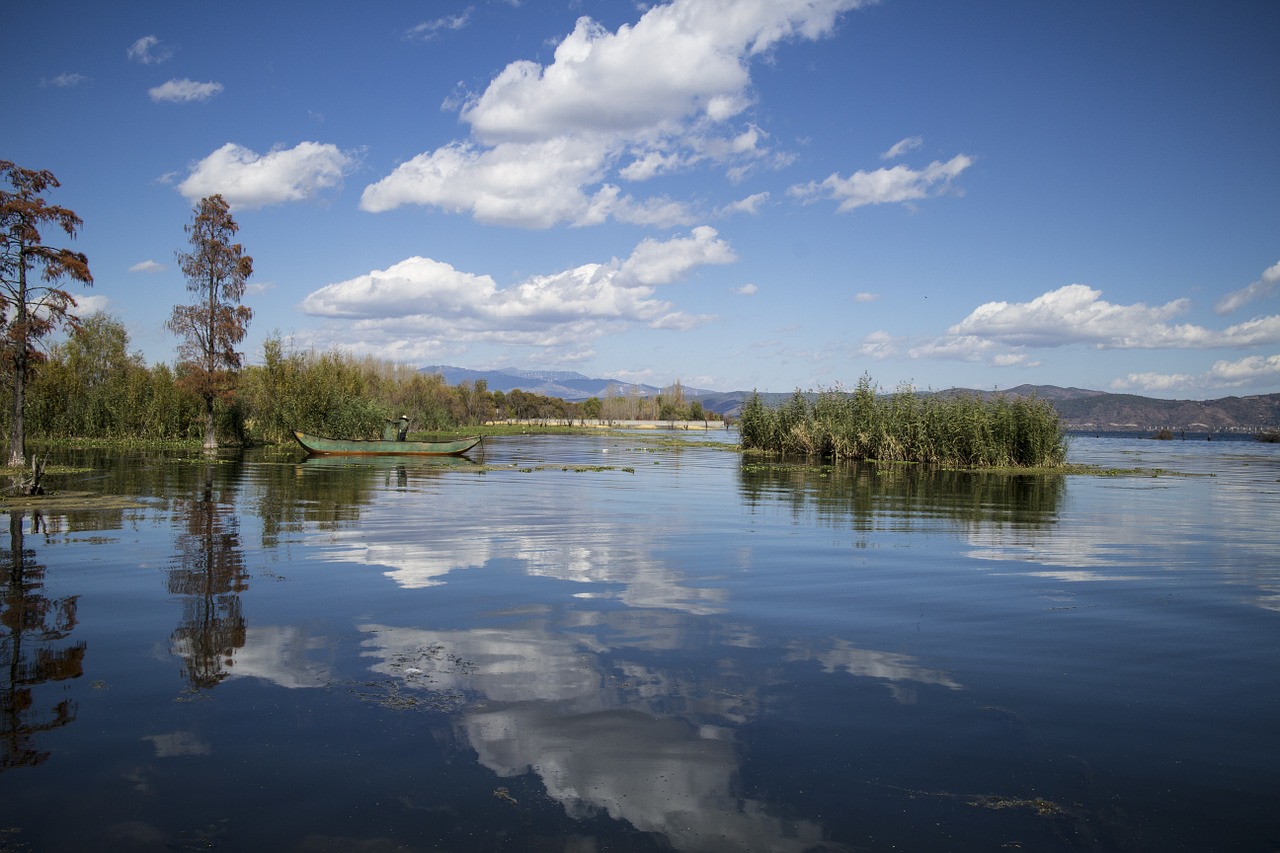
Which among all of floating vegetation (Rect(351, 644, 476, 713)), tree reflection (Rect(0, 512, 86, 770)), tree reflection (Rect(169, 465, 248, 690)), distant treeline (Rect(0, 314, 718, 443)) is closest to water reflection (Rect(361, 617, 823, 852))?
floating vegetation (Rect(351, 644, 476, 713))

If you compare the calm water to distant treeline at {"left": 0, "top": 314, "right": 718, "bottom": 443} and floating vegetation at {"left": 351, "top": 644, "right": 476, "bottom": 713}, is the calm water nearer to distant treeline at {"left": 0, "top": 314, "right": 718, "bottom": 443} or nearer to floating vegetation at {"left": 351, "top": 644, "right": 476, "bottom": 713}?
floating vegetation at {"left": 351, "top": 644, "right": 476, "bottom": 713}

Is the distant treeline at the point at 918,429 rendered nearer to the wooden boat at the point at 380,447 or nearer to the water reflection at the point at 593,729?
the wooden boat at the point at 380,447

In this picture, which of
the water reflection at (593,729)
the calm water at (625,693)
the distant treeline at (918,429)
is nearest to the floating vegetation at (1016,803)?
the calm water at (625,693)

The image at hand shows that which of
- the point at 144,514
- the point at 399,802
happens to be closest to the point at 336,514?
the point at 144,514

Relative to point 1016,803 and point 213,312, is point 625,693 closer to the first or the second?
point 1016,803

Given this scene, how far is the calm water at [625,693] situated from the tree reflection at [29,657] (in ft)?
0.13

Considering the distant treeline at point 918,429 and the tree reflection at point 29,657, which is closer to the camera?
the tree reflection at point 29,657

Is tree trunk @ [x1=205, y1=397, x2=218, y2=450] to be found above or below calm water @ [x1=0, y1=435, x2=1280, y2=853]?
above

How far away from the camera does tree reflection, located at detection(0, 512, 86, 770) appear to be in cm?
605

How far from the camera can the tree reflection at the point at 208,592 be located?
7895 mm

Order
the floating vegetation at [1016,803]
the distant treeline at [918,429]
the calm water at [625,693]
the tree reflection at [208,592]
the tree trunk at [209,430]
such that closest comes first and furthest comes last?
the calm water at [625,693]
the floating vegetation at [1016,803]
the tree reflection at [208,592]
the distant treeline at [918,429]
the tree trunk at [209,430]

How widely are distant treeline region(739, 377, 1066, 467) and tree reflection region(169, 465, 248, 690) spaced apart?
3459 cm

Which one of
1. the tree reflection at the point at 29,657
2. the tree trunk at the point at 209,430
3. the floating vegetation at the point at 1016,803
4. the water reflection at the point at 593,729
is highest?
the tree trunk at the point at 209,430

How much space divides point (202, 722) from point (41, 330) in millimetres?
27812
